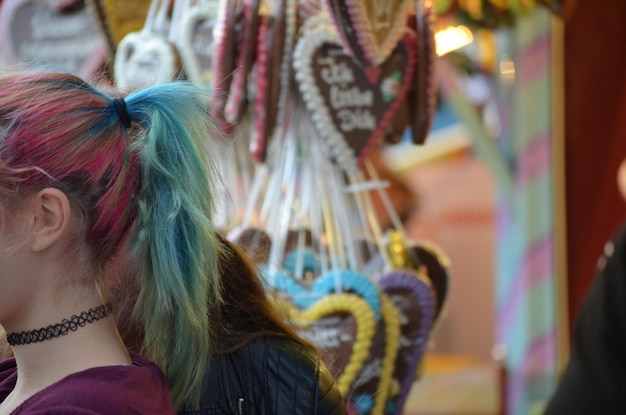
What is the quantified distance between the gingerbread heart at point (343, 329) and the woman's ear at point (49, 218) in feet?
1.53

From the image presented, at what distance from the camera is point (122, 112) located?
954mm

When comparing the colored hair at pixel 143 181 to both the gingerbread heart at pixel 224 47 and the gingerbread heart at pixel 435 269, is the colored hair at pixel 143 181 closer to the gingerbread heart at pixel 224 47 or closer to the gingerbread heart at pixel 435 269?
the gingerbread heart at pixel 224 47

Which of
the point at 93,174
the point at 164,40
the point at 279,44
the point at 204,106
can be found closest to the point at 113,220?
the point at 93,174

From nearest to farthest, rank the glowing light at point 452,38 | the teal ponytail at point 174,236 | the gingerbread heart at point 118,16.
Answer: the teal ponytail at point 174,236 < the gingerbread heart at point 118,16 < the glowing light at point 452,38

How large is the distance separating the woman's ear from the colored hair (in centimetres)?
1

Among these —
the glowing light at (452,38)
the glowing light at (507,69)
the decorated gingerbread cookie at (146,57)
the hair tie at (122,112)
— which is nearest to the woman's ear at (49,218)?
the hair tie at (122,112)

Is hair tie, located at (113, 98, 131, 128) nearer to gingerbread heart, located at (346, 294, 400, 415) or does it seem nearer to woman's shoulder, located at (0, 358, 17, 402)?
woman's shoulder, located at (0, 358, 17, 402)

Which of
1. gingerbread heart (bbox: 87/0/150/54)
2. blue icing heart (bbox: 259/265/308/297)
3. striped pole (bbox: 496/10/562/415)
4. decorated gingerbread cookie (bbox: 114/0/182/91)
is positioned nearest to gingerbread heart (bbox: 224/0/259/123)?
decorated gingerbread cookie (bbox: 114/0/182/91)

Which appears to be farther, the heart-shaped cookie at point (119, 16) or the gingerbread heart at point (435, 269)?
the heart-shaped cookie at point (119, 16)

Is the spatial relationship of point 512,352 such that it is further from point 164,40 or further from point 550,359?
point 164,40

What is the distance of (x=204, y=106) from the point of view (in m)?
1.02

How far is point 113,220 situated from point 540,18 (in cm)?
163

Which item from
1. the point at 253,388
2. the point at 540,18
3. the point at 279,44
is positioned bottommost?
the point at 540,18

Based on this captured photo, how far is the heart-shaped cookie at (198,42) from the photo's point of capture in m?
1.49
